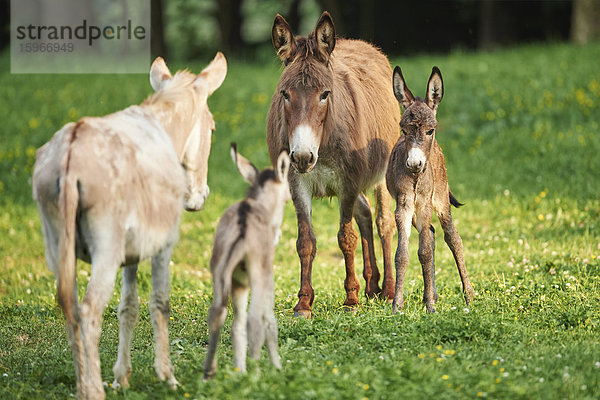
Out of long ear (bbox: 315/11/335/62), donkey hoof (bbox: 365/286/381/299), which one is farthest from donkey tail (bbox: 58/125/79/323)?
donkey hoof (bbox: 365/286/381/299)

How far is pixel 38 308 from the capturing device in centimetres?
764

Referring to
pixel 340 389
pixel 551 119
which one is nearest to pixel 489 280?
pixel 340 389

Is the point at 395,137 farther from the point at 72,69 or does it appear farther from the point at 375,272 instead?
the point at 72,69

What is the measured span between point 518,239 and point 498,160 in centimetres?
435

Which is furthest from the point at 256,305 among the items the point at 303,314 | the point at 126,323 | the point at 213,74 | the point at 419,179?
the point at 419,179

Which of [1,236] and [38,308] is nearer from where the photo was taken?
[38,308]

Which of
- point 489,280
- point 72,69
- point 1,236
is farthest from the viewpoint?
point 72,69

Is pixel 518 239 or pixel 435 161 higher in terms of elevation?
pixel 435 161

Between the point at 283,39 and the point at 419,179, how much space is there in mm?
1796

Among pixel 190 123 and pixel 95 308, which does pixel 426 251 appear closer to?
pixel 190 123

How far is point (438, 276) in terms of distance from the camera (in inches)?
319

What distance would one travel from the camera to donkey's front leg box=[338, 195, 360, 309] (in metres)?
7.12

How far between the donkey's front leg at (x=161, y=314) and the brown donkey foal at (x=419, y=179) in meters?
2.14

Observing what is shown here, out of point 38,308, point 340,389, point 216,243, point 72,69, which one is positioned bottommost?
point 38,308
